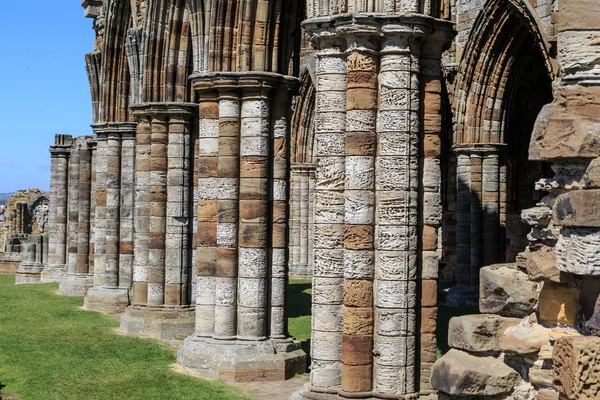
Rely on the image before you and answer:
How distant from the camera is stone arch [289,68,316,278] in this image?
86.1ft

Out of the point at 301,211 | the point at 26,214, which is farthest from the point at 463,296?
the point at 26,214

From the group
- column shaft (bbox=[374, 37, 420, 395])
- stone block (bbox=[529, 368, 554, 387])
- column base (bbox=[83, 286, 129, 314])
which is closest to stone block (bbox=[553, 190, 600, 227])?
stone block (bbox=[529, 368, 554, 387])

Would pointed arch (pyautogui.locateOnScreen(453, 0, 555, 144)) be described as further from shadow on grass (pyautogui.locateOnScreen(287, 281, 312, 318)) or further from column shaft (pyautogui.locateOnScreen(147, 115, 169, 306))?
column shaft (pyautogui.locateOnScreen(147, 115, 169, 306))

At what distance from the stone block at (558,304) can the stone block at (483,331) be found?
39 cm

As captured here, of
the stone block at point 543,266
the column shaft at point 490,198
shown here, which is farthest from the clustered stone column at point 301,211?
the stone block at point 543,266

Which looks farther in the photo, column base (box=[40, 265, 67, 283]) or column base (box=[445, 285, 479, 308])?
column base (box=[40, 265, 67, 283])

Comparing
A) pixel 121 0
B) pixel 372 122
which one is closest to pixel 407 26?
pixel 372 122

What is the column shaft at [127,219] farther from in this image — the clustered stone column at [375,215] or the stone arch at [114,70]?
the clustered stone column at [375,215]

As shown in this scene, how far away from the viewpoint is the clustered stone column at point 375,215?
7.91 m

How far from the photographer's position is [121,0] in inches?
694

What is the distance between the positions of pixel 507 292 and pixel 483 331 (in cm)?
28

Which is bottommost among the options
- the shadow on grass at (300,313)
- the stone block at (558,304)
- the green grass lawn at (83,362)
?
the green grass lawn at (83,362)

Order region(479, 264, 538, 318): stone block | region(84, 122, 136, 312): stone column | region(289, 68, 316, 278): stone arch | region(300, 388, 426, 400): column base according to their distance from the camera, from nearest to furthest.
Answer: region(479, 264, 538, 318): stone block < region(300, 388, 426, 400): column base < region(84, 122, 136, 312): stone column < region(289, 68, 316, 278): stone arch

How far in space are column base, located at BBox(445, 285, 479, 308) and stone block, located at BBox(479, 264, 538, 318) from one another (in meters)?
13.8
